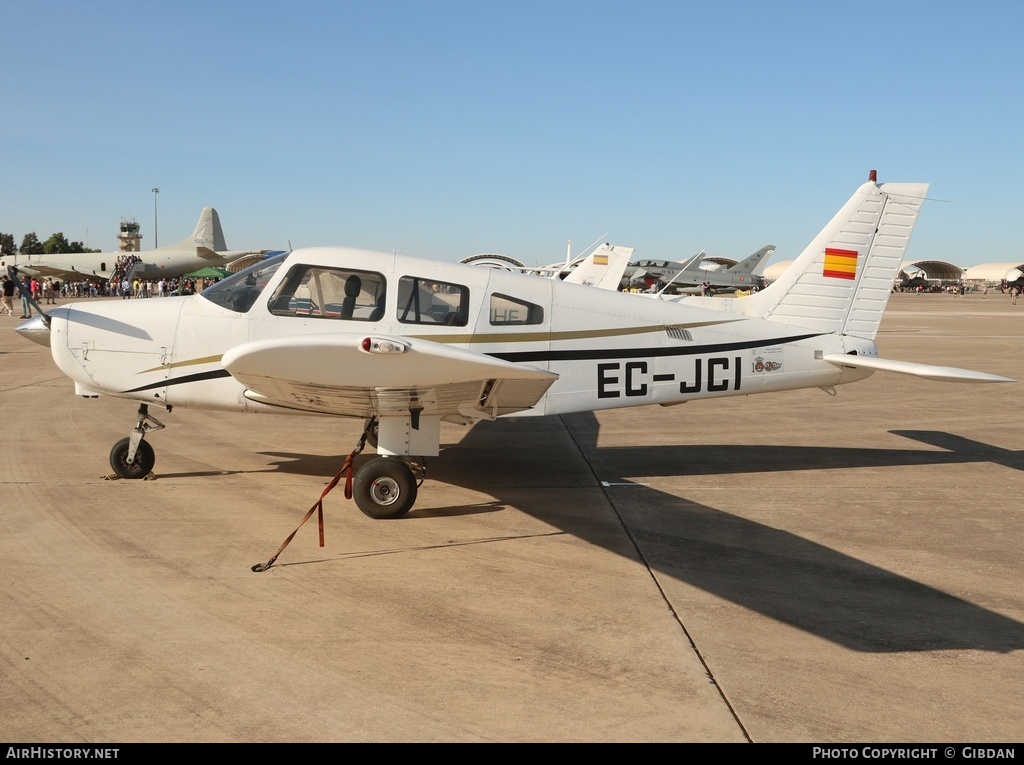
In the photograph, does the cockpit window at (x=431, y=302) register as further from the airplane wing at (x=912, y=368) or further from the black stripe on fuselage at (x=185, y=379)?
the airplane wing at (x=912, y=368)

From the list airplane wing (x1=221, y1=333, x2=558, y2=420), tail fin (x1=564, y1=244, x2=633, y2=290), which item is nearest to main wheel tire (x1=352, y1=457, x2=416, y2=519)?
airplane wing (x1=221, y1=333, x2=558, y2=420)

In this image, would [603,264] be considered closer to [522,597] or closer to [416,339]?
[416,339]

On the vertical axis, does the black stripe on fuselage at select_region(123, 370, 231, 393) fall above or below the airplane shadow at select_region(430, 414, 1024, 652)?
above

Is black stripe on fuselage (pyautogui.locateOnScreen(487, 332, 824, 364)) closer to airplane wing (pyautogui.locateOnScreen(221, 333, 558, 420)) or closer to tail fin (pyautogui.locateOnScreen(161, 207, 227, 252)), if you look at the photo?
airplane wing (pyautogui.locateOnScreen(221, 333, 558, 420))

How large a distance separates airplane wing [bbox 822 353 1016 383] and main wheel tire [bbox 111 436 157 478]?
695 centimetres

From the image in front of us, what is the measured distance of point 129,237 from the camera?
135625mm

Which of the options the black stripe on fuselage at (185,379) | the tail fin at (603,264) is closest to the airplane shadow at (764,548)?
the black stripe on fuselage at (185,379)

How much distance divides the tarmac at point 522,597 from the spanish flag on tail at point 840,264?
2.12 meters

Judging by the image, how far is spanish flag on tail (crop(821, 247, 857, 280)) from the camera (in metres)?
9.31

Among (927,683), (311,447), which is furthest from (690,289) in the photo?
(927,683)

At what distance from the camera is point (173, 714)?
3.85m

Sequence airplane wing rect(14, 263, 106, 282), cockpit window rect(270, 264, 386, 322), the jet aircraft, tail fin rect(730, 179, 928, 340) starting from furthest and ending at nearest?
→ 1. airplane wing rect(14, 263, 106, 282)
2. the jet aircraft
3. tail fin rect(730, 179, 928, 340)
4. cockpit window rect(270, 264, 386, 322)

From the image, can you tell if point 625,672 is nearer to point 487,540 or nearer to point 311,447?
point 487,540

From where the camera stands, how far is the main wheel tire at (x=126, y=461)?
8.33 meters
